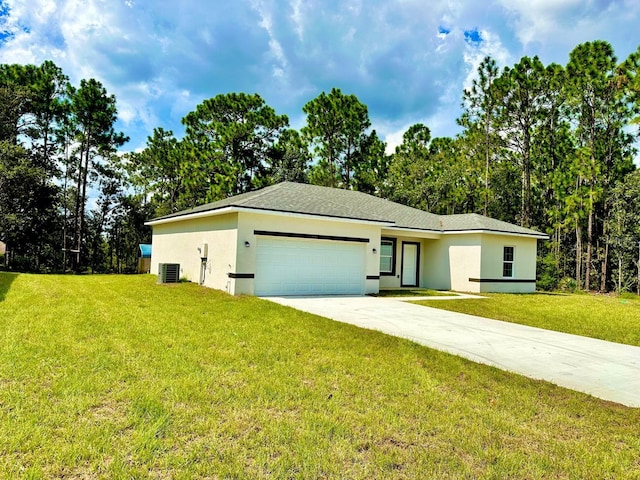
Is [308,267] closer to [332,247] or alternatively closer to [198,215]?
[332,247]

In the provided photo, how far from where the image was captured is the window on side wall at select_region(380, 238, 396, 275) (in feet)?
56.9

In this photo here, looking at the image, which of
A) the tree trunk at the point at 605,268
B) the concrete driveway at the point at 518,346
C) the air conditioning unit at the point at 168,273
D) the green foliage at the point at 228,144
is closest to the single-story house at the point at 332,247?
the air conditioning unit at the point at 168,273

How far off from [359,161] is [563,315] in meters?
23.3

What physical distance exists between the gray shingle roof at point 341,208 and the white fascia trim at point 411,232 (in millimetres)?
143

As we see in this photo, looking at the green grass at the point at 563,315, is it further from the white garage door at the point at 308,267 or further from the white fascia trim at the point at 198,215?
the white fascia trim at the point at 198,215

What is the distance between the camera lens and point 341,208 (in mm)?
15281

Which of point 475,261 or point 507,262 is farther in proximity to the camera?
point 507,262

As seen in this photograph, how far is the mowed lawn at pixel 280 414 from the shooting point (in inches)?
112

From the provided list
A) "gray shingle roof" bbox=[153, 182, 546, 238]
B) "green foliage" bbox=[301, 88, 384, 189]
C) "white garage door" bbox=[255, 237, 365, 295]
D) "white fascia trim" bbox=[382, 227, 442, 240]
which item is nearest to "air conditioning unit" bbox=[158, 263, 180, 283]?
"gray shingle roof" bbox=[153, 182, 546, 238]

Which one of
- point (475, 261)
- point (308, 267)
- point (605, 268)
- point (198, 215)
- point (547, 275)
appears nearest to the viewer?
point (308, 267)

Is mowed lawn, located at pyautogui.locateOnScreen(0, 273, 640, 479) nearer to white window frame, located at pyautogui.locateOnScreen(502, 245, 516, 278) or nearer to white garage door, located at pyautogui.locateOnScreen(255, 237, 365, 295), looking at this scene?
white garage door, located at pyautogui.locateOnScreen(255, 237, 365, 295)

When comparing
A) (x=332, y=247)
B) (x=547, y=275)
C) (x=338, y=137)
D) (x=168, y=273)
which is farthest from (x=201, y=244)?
(x=338, y=137)

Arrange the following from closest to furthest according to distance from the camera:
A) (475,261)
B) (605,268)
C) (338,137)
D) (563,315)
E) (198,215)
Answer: (563,315) < (198,215) < (475,261) < (605,268) < (338,137)

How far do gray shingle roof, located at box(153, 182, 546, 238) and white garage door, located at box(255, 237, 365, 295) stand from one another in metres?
1.12
